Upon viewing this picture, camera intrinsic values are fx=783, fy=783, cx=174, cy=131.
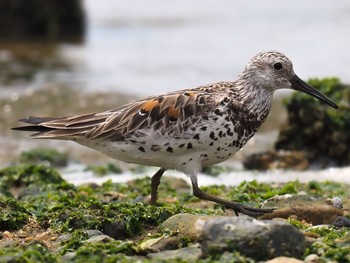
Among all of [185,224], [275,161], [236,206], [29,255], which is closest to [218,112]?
[236,206]

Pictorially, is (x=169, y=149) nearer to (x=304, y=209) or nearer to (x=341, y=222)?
(x=304, y=209)

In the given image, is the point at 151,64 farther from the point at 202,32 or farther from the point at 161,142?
the point at 161,142

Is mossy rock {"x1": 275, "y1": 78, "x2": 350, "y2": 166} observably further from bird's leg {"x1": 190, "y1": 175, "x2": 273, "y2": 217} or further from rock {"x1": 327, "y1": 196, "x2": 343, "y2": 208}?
bird's leg {"x1": 190, "y1": 175, "x2": 273, "y2": 217}

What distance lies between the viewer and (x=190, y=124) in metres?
7.26

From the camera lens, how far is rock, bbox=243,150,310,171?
11312mm

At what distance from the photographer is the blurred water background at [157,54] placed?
50.7 feet

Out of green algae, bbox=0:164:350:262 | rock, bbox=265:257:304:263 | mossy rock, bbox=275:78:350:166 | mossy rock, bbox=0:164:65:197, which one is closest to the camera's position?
rock, bbox=265:257:304:263

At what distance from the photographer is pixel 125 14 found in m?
26.0

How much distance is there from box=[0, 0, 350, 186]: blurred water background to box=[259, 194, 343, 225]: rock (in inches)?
141

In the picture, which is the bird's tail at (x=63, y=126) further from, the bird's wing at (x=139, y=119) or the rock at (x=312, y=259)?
the rock at (x=312, y=259)

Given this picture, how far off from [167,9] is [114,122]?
19.3m

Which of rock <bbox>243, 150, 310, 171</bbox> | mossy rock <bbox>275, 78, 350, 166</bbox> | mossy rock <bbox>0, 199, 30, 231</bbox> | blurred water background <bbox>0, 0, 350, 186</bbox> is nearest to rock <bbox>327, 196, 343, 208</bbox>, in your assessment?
mossy rock <bbox>0, 199, 30, 231</bbox>

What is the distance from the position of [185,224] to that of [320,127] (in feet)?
20.7

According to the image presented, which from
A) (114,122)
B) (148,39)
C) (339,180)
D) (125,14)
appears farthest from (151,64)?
(114,122)
